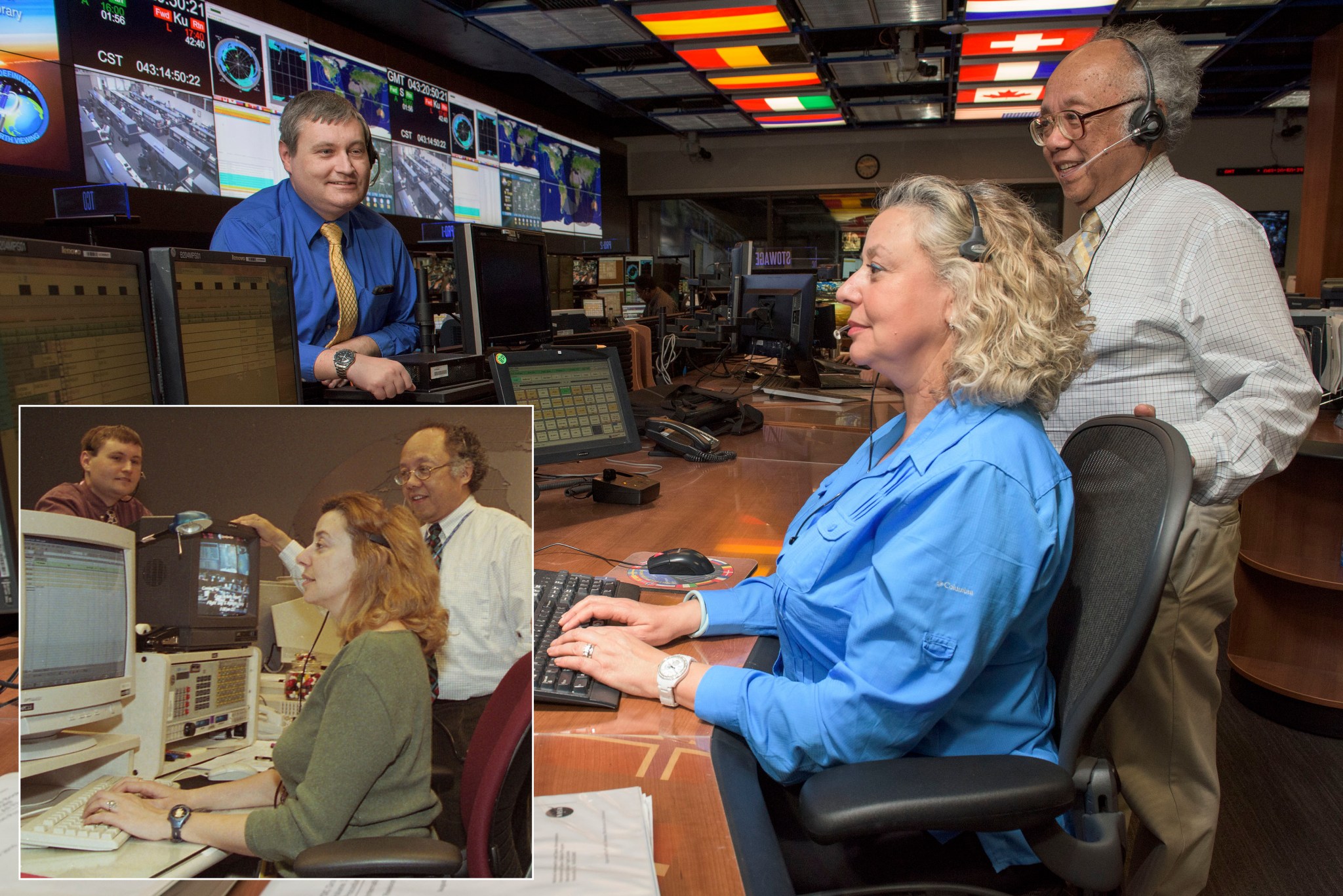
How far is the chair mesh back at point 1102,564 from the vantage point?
3.17 ft

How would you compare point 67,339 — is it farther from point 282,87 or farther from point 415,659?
point 282,87

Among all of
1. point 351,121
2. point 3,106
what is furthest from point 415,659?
point 3,106

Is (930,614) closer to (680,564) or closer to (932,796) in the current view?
(932,796)

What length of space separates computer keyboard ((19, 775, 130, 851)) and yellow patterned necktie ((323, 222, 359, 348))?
1684mm

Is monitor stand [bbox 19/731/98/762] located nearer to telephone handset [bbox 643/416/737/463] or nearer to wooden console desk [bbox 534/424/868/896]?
wooden console desk [bbox 534/424/868/896]

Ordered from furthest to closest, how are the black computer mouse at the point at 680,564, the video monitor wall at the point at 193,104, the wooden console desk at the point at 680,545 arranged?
the video monitor wall at the point at 193,104 < the black computer mouse at the point at 680,564 < the wooden console desk at the point at 680,545

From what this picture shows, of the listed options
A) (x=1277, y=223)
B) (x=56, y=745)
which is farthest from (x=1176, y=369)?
(x=1277, y=223)

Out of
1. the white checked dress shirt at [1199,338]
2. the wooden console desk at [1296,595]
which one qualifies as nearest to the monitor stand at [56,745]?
the white checked dress shirt at [1199,338]

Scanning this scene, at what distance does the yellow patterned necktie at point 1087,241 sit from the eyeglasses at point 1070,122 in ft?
0.56

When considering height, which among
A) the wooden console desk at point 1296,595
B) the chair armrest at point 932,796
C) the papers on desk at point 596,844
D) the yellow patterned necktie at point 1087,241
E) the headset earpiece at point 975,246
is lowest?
the wooden console desk at point 1296,595

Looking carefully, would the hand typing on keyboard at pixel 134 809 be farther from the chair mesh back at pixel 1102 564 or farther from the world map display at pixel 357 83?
the world map display at pixel 357 83

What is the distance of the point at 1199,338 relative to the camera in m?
1.55

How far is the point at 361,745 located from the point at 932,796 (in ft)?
1.93

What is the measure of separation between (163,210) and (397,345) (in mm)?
2737
